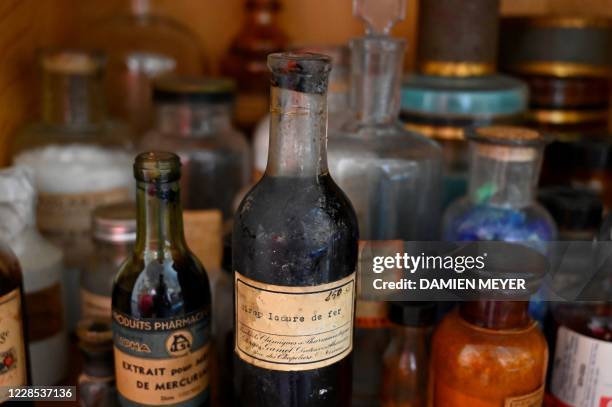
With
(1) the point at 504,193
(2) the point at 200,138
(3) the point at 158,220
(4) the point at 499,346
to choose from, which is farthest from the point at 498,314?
(2) the point at 200,138

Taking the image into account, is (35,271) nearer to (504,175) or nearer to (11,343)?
(11,343)

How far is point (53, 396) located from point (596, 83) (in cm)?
59

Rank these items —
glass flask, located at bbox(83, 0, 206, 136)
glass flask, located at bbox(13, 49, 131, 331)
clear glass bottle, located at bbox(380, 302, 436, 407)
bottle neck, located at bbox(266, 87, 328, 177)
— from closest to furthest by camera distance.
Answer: bottle neck, located at bbox(266, 87, 328, 177), clear glass bottle, located at bbox(380, 302, 436, 407), glass flask, located at bbox(13, 49, 131, 331), glass flask, located at bbox(83, 0, 206, 136)

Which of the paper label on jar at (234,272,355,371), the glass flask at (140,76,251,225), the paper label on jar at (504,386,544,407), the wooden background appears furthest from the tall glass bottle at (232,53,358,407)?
the wooden background

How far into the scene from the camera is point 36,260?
556mm

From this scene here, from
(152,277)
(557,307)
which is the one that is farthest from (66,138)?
(557,307)

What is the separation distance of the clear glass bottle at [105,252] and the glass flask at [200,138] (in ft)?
0.34

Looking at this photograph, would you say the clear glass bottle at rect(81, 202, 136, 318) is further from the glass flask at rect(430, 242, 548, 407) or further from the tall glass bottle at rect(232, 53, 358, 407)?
the glass flask at rect(430, 242, 548, 407)

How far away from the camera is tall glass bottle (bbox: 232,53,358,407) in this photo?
41cm

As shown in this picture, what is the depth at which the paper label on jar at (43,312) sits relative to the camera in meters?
0.55

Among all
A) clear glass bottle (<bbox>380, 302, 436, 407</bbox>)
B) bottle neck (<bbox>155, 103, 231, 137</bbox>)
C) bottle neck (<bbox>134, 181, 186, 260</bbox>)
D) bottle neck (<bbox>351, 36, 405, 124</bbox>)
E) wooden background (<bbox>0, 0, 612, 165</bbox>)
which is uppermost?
wooden background (<bbox>0, 0, 612, 165</bbox>)

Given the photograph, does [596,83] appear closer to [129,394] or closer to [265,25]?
[265,25]

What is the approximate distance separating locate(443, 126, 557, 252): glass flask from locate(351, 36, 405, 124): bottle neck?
2.9 inches

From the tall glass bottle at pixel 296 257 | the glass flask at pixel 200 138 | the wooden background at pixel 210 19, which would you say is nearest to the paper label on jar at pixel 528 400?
the tall glass bottle at pixel 296 257
